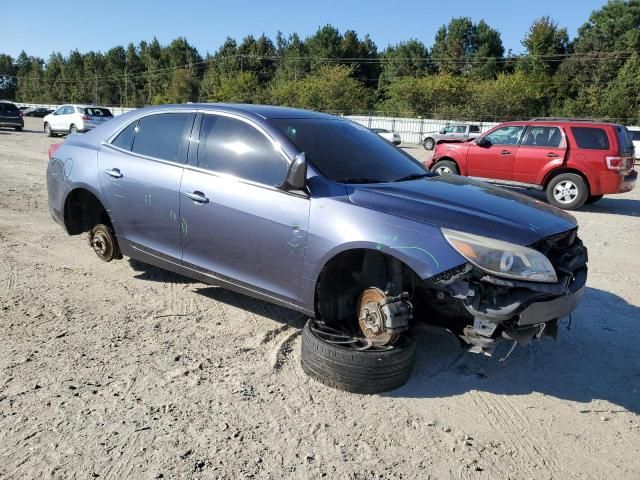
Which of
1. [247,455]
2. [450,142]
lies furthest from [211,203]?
[450,142]

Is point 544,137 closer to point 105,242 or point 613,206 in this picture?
point 613,206

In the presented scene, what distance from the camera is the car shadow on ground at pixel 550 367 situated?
11.2ft

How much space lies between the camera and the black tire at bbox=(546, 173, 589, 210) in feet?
35.6

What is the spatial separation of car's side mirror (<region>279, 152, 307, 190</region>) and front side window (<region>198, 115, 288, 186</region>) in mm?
291

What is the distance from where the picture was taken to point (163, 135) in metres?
4.43

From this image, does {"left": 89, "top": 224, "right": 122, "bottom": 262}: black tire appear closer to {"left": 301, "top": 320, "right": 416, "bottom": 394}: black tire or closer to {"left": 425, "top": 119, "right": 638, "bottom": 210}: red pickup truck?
{"left": 301, "top": 320, "right": 416, "bottom": 394}: black tire

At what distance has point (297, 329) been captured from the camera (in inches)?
163

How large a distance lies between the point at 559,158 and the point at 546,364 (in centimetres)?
845

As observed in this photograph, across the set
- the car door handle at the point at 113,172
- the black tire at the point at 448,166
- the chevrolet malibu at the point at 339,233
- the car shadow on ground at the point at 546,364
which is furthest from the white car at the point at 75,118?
the car shadow on ground at the point at 546,364

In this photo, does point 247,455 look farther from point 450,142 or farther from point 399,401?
point 450,142

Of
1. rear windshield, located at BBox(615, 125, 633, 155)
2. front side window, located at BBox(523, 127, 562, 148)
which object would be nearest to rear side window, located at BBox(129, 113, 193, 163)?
front side window, located at BBox(523, 127, 562, 148)

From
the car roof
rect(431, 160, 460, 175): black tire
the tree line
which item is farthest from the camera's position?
the tree line

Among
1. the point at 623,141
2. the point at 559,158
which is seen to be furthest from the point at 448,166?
the point at 623,141

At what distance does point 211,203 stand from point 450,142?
1033 cm
